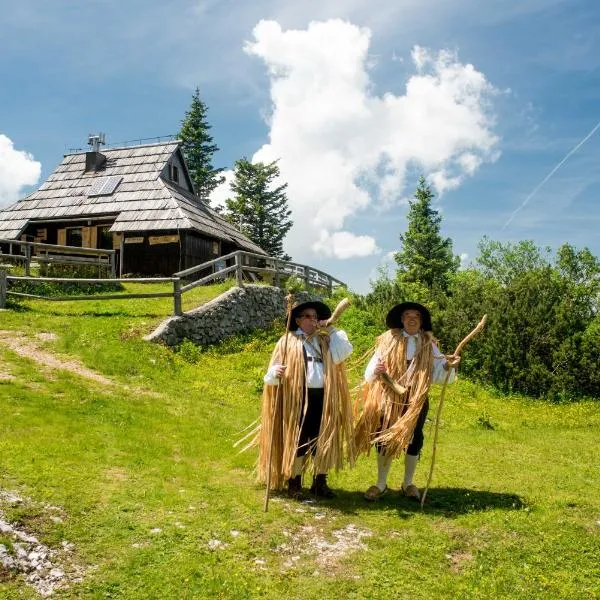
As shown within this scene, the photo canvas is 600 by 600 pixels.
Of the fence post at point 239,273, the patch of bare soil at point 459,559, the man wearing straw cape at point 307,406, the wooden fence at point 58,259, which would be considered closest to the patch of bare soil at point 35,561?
the man wearing straw cape at point 307,406

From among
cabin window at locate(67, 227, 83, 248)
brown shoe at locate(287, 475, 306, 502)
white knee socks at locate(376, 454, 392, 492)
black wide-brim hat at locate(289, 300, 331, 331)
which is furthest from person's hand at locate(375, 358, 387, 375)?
cabin window at locate(67, 227, 83, 248)

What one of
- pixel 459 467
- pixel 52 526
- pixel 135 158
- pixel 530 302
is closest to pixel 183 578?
pixel 52 526

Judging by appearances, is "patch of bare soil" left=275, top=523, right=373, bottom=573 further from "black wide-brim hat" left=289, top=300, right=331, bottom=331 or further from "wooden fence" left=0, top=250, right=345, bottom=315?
"wooden fence" left=0, top=250, right=345, bottom=315

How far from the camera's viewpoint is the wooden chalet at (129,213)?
22.4 m

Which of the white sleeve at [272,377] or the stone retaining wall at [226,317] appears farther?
the stone retaining wall at [226,317]

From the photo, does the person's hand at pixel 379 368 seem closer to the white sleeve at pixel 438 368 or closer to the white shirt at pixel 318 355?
the white shirt at pixel 318 355

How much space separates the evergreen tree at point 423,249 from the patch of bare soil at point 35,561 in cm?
2958

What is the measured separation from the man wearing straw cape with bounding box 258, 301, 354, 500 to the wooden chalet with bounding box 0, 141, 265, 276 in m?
16.2

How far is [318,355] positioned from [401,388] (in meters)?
0.89

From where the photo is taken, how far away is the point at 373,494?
5.90m

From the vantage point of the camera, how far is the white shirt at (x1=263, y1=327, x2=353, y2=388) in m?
5.74

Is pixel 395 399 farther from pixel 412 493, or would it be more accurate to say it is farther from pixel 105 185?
pixel 105 185

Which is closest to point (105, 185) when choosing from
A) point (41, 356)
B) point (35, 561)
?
point (41, 356)

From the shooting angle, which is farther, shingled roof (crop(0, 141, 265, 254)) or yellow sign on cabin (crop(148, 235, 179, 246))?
yellow sign on cabin (crop(148, 235, 179, 246))
